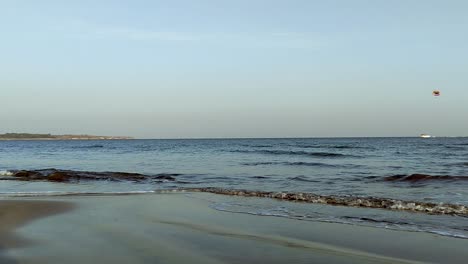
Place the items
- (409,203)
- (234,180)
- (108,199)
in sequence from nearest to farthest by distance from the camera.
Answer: (409,203) → (108,199) → (234,180)

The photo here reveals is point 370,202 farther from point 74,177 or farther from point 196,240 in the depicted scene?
point 74,177

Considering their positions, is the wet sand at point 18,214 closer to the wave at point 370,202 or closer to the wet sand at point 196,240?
the wet sand at point 196,240

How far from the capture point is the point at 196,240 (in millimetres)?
6711

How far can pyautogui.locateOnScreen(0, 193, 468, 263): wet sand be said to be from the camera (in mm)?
5688

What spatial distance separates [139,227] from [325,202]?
5461 mm

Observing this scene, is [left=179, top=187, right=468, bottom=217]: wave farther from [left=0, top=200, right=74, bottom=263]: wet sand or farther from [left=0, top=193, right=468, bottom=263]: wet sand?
[left=0, top=200, right=74, bottom=263]: wet sand

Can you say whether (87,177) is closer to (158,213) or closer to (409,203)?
(158,213)

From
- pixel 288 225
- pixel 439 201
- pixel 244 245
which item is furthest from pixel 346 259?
pixel 439 201

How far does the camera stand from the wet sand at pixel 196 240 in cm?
569

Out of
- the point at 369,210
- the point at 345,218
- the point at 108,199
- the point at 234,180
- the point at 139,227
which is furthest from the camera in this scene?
the point at 234,180

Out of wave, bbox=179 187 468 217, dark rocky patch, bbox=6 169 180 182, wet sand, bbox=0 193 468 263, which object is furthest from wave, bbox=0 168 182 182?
wet sand, bbox=0 193 468 263

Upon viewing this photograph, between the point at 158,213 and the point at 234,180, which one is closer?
the point at 158,213

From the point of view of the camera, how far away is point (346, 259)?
568cm

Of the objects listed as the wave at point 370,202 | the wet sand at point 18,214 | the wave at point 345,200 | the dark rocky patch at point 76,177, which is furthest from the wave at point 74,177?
the wet sand at point 18,214
